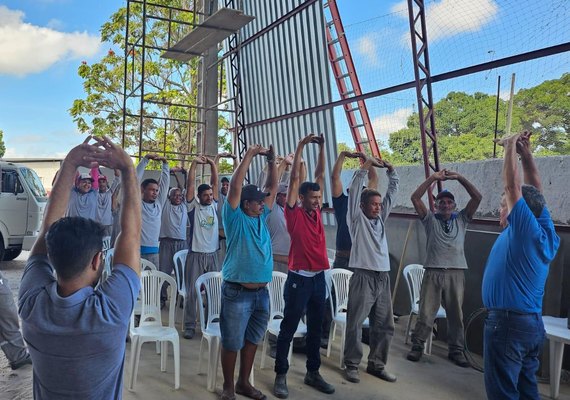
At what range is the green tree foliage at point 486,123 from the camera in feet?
16.5

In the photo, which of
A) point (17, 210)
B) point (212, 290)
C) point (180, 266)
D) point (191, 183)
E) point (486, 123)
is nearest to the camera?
point (212, 290)

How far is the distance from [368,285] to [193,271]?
2.12 m

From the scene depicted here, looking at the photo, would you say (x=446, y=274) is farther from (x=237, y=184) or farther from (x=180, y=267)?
(x=180, y=267)

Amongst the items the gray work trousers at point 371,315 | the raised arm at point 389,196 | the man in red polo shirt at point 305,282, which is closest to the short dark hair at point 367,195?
the raised arm at point 389,196

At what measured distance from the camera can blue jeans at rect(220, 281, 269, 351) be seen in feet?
11.0

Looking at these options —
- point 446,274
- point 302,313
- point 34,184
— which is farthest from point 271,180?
point 34,184

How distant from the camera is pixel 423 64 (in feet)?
18.2

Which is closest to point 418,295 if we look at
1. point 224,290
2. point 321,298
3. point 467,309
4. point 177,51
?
point 467,309

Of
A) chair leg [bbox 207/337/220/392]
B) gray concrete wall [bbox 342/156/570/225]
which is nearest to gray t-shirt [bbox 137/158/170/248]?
chair leg [bbox 207/337/220/392]

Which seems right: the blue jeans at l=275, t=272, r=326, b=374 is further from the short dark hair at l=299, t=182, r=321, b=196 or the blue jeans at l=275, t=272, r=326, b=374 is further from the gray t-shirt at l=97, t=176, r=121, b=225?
the gray t-shirt at l=97, t=176, r=121, b=225

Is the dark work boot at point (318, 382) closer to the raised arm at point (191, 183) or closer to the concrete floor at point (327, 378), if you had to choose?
the concrete floor at point (327, 378)

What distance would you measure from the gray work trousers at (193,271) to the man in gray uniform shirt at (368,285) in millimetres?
1813

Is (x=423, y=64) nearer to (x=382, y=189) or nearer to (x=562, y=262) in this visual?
(x=382, y=189)

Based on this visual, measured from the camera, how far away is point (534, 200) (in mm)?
2625
